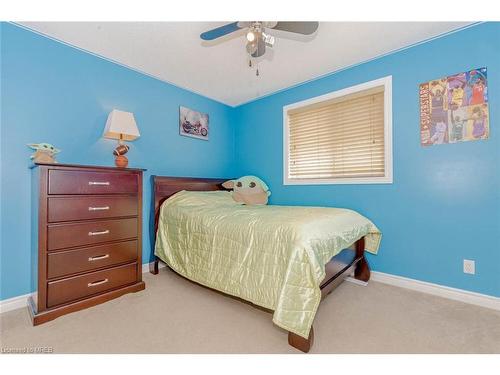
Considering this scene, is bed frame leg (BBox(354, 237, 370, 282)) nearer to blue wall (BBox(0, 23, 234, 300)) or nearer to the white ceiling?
the white ceiling

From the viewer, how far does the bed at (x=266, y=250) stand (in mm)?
1300

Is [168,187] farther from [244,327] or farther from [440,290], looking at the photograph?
[440,290]

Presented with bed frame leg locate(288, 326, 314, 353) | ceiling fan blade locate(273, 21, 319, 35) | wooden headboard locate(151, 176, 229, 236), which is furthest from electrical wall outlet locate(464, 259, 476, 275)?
wooden headboard locate(151, 176, 229, 236)

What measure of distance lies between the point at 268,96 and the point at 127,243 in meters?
2.61

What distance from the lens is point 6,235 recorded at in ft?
5.75

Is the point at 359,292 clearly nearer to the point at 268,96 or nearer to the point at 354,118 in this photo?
the point at 354,118

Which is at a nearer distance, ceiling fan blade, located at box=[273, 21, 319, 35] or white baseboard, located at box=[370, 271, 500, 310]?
ceiling fan blade, located at box=[273, 21, 319, 35]

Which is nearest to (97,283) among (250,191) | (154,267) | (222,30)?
(154,267)

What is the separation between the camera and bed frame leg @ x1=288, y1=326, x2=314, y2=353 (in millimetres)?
1263

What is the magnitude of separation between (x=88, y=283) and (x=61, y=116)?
1.49 m

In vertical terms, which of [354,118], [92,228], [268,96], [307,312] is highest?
[268,96]

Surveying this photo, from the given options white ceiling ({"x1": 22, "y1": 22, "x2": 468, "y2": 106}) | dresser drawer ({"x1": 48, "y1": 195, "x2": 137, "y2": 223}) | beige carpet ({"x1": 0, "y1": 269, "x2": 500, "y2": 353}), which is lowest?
beige carpet ({"x1": 0, "y1": 269, "x2": 500, "y2": 353})

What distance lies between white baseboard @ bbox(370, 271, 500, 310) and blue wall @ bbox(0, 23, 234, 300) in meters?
2.55

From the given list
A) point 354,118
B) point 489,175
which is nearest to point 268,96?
point 354,118
